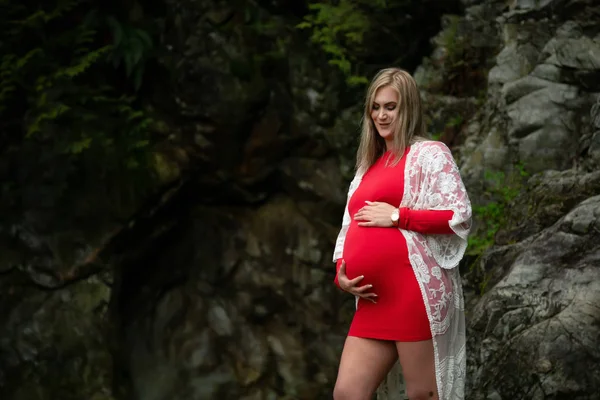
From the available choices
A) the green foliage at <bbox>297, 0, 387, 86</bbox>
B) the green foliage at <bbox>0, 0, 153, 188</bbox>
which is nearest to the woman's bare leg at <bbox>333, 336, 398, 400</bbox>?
the green foliage at <bbox>297, 0, 387, 86</bbox>

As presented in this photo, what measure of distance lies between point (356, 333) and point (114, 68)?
19.5ft

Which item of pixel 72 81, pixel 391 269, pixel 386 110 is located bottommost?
pixel 391 269

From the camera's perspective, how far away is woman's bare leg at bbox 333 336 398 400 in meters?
3.72

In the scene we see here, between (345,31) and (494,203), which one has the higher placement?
(345,31)

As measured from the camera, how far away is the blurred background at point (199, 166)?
842 centimetres

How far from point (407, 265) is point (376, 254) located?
0.15 meters

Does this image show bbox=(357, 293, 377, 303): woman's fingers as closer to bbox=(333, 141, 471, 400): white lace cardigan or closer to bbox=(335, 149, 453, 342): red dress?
bbox=(335, 149, 453, 342): red dress

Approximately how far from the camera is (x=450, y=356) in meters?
3.75

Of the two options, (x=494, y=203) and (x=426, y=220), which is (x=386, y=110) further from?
(x=494, y=203)

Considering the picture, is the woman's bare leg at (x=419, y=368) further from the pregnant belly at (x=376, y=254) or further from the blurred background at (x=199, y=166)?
the blurred background at (x=199, y=166)

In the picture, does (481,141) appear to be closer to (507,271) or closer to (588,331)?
(507,271)

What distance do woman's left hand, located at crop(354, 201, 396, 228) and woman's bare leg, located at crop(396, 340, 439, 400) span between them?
55cm

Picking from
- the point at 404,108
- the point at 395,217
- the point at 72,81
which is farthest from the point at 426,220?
the point at 72,81

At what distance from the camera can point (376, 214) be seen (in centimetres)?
380
